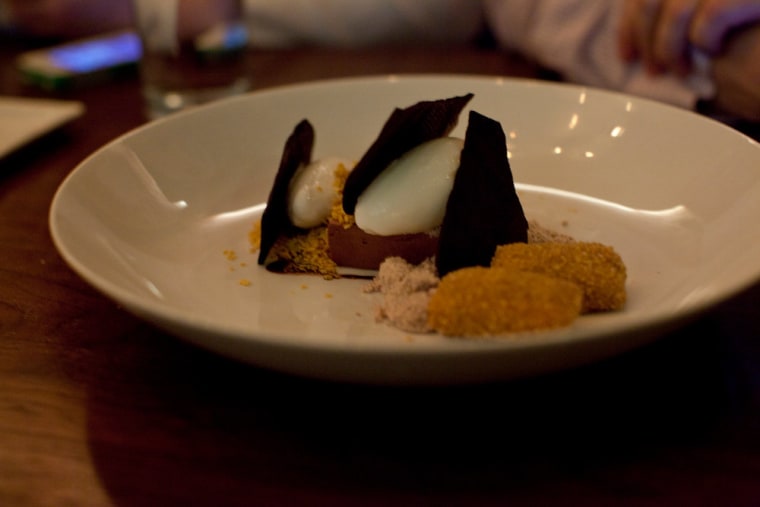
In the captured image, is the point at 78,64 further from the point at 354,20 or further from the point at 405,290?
the point at 405,290

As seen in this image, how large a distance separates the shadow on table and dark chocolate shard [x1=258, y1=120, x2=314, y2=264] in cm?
23

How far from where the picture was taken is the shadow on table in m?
0.51

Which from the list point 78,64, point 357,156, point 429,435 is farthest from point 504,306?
point 78,64

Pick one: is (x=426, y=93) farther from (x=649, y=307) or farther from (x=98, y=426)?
(x=98, y=426)

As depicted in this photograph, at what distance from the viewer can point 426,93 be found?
1200 millimetres

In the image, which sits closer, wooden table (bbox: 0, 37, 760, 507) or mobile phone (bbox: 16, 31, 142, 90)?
wooden table (bbox: 0, 37, 760, 507)

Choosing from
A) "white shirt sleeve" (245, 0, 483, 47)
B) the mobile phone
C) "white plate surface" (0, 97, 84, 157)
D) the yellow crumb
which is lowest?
the mobile phone

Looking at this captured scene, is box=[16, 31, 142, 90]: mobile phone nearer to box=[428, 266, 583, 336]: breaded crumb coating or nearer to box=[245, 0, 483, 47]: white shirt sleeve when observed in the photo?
box=[245, 0, 483, 47]: white shirt sleeve

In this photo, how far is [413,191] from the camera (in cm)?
79

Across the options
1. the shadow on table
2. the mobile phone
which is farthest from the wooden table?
the mobile phone

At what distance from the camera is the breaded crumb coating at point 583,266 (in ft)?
2.18

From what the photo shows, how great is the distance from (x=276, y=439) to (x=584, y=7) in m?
1.52

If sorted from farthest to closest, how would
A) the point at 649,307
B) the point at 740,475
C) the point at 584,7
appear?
the point at 584,7, the point at 649,307, the point at 740,475

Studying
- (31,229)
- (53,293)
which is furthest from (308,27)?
(53,293)
